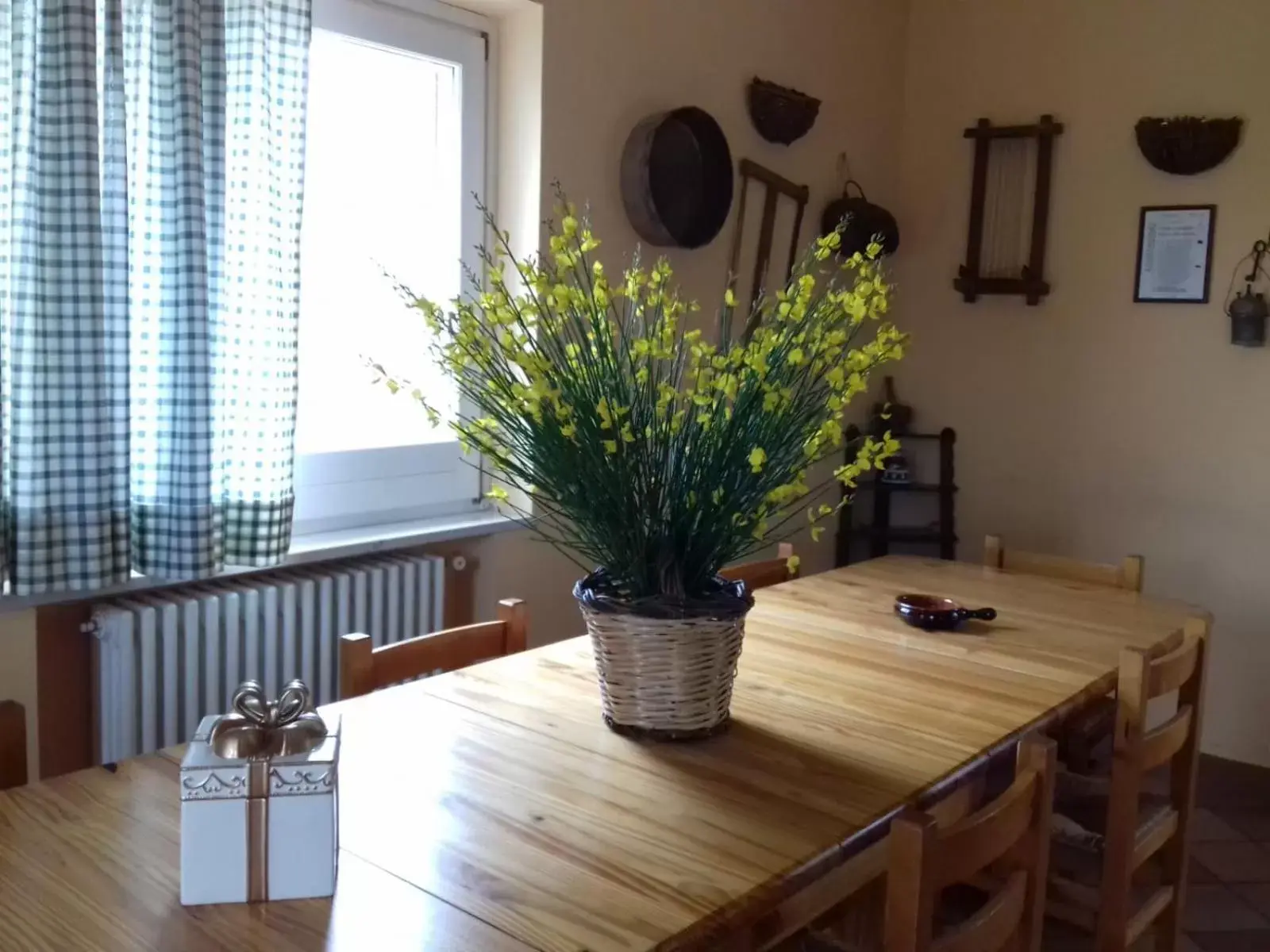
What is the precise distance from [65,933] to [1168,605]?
2.11m

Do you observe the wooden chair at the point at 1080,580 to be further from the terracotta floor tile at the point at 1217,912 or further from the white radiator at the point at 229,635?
the white radiator at the point at 229,635

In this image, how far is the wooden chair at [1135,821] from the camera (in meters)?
1.76

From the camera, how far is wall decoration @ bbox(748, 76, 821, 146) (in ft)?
11.0

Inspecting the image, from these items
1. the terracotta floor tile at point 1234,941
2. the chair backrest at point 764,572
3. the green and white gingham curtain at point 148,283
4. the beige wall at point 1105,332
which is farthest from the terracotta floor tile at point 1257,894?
the green and white gingham curtain at point 148,283

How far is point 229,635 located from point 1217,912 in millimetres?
2270

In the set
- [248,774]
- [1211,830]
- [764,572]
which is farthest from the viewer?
[1211,830]

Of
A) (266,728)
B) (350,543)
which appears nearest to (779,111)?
(350,543)

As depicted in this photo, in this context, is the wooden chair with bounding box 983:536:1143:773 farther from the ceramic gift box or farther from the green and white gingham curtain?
the green and white gingham curtain

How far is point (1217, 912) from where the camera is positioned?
2.62 metres

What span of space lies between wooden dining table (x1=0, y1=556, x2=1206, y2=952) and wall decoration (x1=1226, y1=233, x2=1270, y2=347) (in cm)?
172

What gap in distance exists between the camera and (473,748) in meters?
1.48

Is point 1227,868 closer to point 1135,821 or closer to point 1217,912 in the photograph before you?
point 1217,912

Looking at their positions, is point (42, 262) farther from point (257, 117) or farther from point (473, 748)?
point (473, 748)

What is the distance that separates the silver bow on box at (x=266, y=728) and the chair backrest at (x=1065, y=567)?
195 cm
